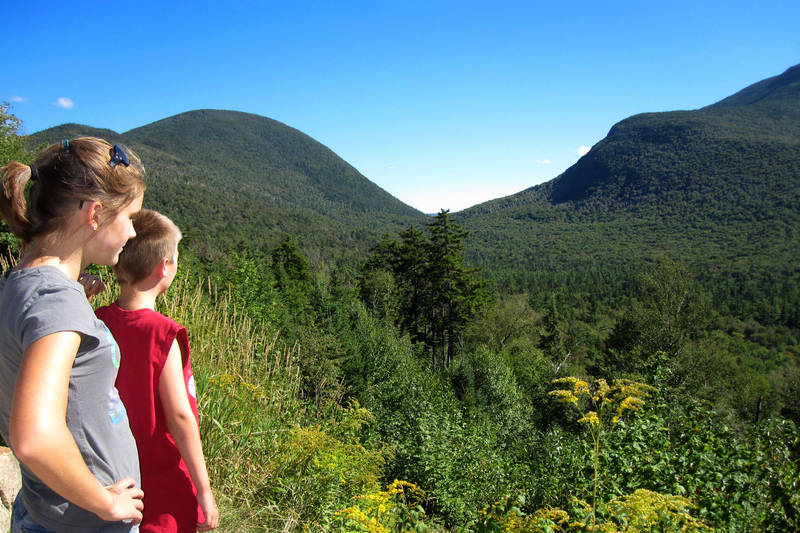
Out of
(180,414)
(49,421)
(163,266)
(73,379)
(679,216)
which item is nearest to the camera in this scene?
(49,421)

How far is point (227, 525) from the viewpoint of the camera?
225 cm

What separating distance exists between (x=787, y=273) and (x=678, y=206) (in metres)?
66.4

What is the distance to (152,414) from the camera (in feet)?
4.23

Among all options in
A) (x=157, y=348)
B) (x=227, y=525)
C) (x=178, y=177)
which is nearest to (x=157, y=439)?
(x=157, y=348)

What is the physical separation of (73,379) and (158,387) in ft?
1.26

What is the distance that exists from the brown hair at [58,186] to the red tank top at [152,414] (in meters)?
0.40

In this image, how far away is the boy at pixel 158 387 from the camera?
1279mm

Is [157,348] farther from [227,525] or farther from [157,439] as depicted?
[227,525]

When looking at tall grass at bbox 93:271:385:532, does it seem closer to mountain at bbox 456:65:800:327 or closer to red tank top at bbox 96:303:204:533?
red tank top at bbox 96:303:204:533

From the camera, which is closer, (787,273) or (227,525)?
(227,525)

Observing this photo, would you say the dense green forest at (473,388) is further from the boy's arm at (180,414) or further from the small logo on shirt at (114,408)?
the small logo on shirt at (114,408)

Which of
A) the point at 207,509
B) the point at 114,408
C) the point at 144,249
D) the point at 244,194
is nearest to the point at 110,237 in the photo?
the point at 144,249

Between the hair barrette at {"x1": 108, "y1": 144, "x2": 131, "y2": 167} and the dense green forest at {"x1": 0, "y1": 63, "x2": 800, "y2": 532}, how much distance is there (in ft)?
6.27

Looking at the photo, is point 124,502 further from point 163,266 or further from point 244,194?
point 244,194
